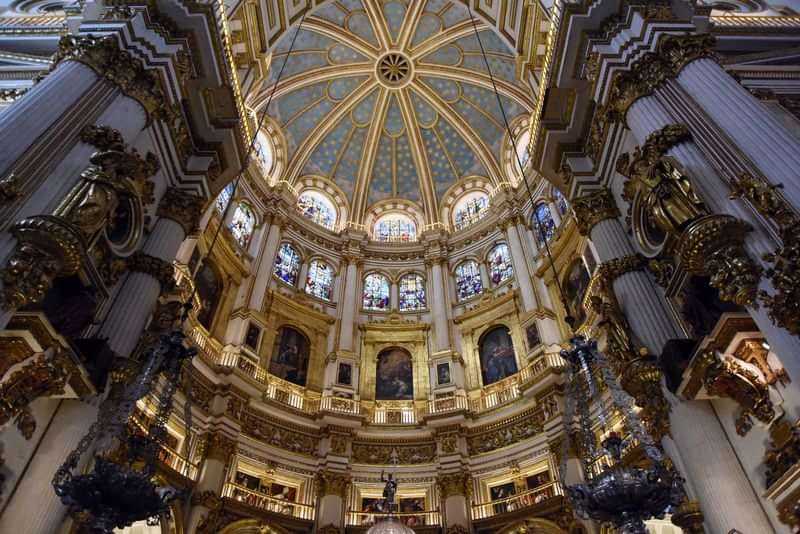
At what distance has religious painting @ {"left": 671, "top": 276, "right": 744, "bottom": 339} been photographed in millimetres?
8734

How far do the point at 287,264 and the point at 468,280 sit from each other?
8.77m

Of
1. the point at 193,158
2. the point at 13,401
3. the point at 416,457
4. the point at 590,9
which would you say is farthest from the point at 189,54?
the point at 416,457

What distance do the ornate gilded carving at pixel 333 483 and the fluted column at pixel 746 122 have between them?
49.2ft

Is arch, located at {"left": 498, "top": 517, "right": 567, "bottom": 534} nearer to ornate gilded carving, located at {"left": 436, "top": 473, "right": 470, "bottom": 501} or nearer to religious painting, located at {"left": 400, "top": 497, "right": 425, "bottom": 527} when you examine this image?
ornate gilded carving, located at {"left": 436, "top": 473, "right": 470, "bottom": 501}

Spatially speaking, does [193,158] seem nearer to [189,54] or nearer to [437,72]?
[189,54]

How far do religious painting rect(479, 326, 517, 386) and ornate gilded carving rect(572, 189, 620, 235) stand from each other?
30.6ft

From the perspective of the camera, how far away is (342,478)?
17.3 metres

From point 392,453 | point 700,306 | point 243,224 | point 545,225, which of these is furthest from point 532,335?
point 243,224

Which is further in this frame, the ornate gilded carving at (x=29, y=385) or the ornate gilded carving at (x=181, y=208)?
the ornate gilded carving at (x=181, y=208)

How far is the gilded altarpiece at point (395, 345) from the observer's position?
843 inches

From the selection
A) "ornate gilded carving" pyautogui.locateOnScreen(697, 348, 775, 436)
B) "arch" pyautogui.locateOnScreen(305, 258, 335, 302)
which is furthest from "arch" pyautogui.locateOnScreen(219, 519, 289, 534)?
"ornate gilded carving" pyautogui.locateOnScreen(697, 348, 775, 436)

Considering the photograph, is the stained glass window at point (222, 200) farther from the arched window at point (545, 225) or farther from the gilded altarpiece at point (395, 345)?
the arched window at point (545, 225)

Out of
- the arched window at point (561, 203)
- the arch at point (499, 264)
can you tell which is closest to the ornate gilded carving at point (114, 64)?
the arched window at point (561, 203)

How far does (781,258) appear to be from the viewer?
6.73 meters
